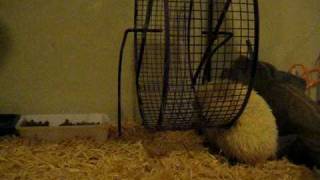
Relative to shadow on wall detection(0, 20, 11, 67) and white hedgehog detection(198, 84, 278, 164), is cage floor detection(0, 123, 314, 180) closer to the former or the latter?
white hedgehog detection(198, 84, 278, 164)

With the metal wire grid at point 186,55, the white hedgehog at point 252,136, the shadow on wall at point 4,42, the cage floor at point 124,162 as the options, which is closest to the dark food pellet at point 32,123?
the cage floor at point 124,162

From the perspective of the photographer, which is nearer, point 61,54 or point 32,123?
point 32,123

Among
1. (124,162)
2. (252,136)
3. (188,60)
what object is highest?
(188,60)

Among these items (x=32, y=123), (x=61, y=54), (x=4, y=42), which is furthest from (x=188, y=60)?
(x=4, y=42)

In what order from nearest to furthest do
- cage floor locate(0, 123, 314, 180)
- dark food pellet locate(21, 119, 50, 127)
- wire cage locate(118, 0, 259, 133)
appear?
cage floor locate(0, 123, 314, 180) < wire cage locate(118, 0, 259, 133) < dark food pellet locate(21, 119, 50, 127)

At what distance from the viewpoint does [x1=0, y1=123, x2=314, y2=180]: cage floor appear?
5.03 ft

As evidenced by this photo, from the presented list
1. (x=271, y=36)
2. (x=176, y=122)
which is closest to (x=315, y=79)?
(x=271, y=36)

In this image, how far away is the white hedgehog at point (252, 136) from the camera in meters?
1.60

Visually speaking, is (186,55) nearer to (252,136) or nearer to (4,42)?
(252,136)

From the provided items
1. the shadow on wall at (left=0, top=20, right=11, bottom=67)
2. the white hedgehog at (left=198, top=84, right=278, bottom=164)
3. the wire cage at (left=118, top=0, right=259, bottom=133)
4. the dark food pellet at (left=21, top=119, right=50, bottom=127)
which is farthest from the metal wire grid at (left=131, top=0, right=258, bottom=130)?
the shadow on wall at (left=0, top=20, right=11, bottom=67)

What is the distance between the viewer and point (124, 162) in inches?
64.2

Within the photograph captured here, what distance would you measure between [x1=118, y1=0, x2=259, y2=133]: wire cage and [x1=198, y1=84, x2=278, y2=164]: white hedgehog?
0.23ft

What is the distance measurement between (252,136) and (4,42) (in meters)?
1.30

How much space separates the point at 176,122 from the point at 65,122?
644 mm
